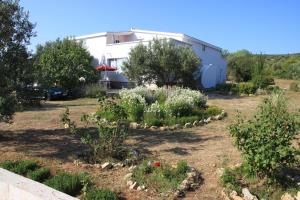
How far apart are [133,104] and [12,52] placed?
5052mm

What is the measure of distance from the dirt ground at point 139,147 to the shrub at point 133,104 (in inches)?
58.0

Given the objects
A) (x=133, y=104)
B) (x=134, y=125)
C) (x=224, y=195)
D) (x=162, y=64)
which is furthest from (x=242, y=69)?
(x=224, y=195)

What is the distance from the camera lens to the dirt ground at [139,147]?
729 centimetres

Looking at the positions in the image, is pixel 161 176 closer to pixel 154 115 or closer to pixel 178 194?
pixel 178 194

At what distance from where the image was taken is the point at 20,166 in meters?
7.76

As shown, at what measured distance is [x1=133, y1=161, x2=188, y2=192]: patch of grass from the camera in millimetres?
7005

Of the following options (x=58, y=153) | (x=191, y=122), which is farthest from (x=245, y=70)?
(x=58, y=153)

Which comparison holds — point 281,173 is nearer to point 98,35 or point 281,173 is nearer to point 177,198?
point 177,198

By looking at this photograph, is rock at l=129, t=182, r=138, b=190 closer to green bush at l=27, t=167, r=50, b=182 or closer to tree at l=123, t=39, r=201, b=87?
green bush at l=27, t=167, r=50, b=182

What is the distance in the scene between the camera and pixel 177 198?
6602 mm

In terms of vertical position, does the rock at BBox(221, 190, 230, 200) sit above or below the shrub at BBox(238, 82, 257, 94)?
below

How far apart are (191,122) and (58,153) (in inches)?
220

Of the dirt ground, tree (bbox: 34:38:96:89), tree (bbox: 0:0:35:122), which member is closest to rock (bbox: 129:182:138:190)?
the dirt ground

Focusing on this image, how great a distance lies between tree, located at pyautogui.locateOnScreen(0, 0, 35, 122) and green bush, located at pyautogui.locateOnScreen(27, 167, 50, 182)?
2.86 m
